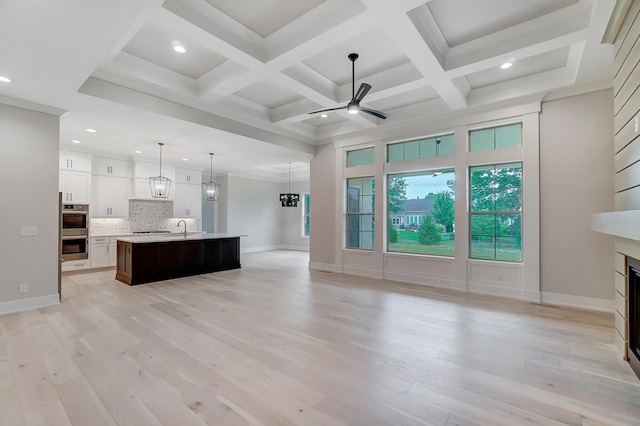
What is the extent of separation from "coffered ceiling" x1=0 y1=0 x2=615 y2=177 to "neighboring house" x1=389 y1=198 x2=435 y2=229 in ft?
5.45

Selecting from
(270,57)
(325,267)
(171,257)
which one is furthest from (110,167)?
(270,57)

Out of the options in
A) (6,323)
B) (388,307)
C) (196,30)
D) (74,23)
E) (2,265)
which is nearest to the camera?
(74,23)

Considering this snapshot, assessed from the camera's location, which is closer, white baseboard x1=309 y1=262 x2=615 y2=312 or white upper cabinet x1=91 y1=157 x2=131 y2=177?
white baseboard x1=309 y1=262 x2=615 y2=312

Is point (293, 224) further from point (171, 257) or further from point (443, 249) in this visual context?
point (443, 249)

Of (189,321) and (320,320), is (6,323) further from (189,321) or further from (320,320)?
(320,320)

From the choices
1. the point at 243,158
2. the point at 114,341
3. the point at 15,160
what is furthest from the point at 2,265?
the point at 243,158

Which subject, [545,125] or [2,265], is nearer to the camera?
[2,265]

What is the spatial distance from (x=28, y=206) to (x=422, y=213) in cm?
654

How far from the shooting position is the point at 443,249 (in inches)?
226

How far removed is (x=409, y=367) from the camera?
101 inches

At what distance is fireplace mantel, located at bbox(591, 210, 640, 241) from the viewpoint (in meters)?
1.80

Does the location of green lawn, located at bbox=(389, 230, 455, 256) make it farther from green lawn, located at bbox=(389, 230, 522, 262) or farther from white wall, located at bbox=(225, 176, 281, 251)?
white wall, located at bbox=(225, 176, 281, 251)

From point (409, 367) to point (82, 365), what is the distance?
2.85 m

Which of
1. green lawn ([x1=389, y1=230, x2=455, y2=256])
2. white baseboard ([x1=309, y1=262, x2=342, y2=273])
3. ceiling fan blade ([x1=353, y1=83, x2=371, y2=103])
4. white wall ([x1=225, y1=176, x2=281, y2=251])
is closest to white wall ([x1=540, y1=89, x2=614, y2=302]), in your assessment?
green lawn ([x1=389, y1=230, x2=455, y2=256])
